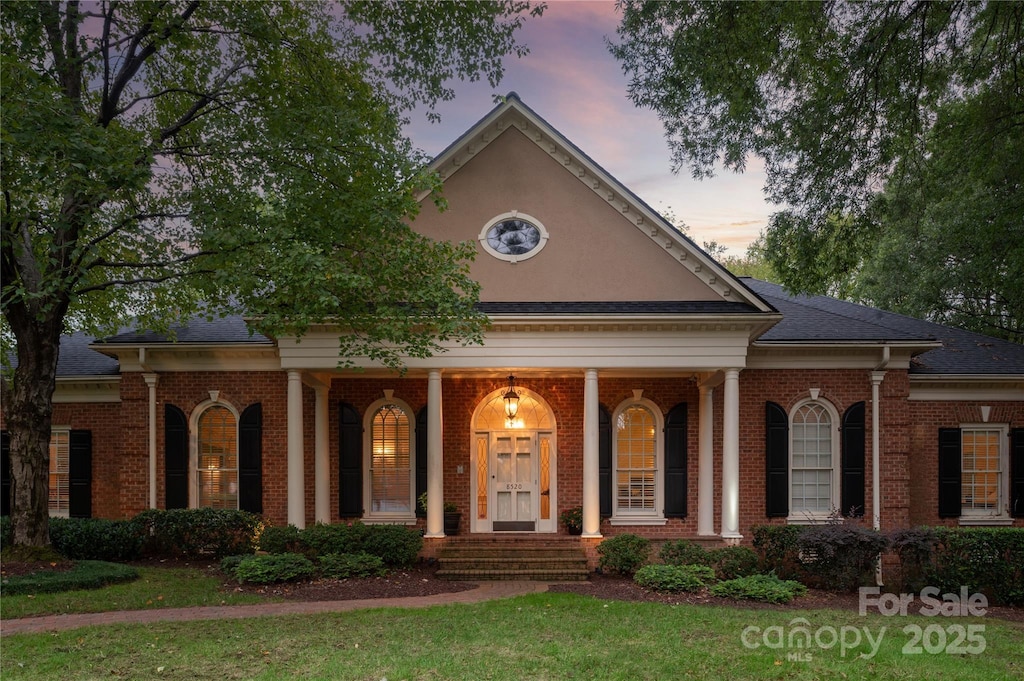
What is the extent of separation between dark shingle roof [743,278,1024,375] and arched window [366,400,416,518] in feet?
25.4

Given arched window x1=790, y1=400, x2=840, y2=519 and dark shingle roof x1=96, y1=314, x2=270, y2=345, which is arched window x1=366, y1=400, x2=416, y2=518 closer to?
dark shingle roof x1=96, y1=314, x2=270, y2=345

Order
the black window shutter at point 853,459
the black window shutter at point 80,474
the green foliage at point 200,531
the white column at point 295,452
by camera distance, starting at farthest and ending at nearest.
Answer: the black window shutter at point 80,474
the black window shutter at point 853,459
the green foliage at point 200,531
the white column at point 295,452

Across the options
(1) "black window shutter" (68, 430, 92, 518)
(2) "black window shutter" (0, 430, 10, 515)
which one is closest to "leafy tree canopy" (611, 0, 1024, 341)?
(1) "black window shutter" (68, 430, 92, 518)

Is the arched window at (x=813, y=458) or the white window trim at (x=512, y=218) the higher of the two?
the white window trim at (x=512, y=218)

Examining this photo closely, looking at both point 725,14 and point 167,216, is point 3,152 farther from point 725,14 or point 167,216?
point 725,14

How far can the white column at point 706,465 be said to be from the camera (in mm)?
15211

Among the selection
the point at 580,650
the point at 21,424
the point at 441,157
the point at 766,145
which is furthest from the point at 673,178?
the point at 21,424

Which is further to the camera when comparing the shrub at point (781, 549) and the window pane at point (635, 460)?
the window pane at point (635, 460)

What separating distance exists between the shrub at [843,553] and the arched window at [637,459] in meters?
3.91

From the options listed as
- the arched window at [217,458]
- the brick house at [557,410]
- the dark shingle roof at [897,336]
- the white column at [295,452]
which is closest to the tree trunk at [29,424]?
the brick house at [557,410]

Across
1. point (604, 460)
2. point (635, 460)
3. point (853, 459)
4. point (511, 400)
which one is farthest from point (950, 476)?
point (511, 400)

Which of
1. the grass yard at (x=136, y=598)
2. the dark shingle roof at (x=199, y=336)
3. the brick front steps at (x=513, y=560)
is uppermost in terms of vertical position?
the dark shingle roof at (x=199, y=336)

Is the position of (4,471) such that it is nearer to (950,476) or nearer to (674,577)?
(674,577)
